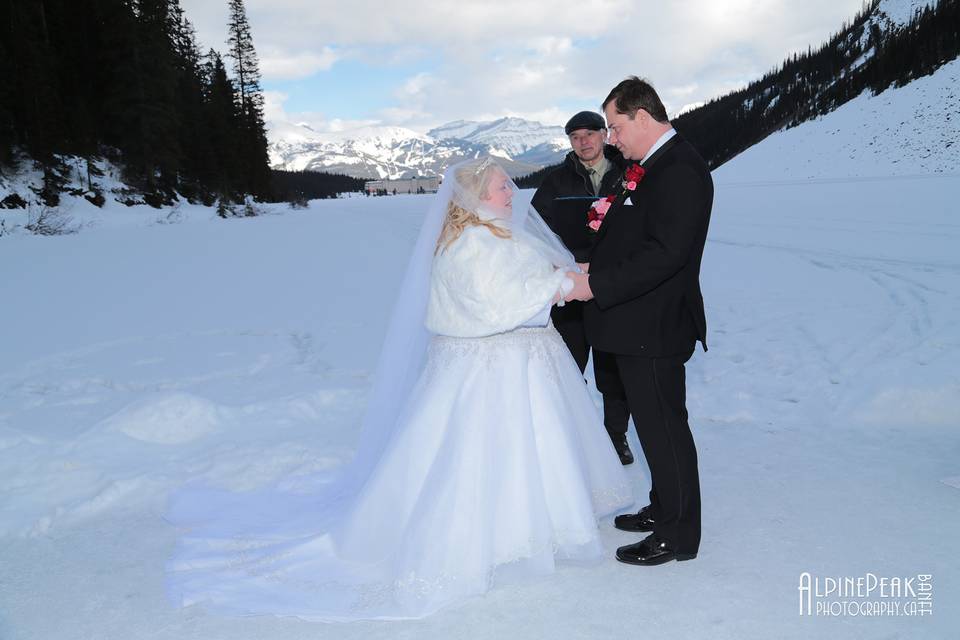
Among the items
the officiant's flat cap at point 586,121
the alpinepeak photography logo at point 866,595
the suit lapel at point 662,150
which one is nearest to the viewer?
the alpinepeak photography logo at point 866,595

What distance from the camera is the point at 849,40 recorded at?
290 ft

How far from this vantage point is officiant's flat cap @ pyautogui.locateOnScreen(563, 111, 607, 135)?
4.49 meters

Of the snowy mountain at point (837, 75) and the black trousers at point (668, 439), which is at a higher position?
the snowy mountain at point (837, 75)

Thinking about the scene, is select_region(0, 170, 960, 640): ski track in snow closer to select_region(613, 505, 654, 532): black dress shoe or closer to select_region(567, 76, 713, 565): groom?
select_region(613, 505, 654, 532): black dress shoe

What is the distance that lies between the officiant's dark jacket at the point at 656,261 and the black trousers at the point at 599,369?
1.28 metres

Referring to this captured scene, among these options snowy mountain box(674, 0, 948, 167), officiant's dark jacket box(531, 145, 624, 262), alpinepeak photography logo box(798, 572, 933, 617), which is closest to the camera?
alpinepeak photography logo box(798, 572, 933, 617)

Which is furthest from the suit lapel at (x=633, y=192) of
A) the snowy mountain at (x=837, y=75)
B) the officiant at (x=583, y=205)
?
the snowy mountain at (x=837, y=75)

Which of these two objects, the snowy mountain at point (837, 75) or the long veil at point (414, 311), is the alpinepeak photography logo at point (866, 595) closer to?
the long veil at point (414, 311)

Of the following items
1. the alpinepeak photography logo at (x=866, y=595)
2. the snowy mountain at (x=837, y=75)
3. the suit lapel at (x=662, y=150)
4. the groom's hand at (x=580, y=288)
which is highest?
the snowy mountain at (x=837, y=75)

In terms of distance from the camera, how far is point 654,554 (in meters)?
3.33

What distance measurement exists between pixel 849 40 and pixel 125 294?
10198 cm

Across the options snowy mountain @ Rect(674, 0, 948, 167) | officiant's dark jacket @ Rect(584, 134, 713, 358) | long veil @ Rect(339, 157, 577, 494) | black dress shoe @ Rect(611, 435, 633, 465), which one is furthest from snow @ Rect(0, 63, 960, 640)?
snowy mountain @ Rect(674, 0, 948, 167)

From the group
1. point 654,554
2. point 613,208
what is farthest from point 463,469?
point 613,208

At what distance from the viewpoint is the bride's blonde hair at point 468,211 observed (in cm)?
327
